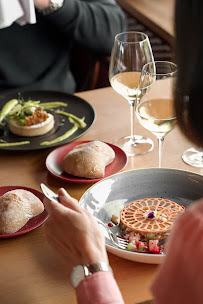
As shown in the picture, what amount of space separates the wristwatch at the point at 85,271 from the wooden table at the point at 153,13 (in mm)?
2048

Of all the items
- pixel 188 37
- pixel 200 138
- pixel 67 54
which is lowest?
pixel 67 54

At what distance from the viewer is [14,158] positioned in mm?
1465

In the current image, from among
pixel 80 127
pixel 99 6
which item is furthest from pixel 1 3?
pixel 99 6

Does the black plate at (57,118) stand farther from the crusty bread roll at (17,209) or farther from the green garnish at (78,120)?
the crusty bread roll at (17,209)

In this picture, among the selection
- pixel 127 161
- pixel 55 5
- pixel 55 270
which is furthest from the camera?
pixel 55 5

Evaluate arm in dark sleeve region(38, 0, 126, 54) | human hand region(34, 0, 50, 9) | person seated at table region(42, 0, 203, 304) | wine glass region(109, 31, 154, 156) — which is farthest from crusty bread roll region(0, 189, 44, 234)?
arm in dark sleeve region(38, 0, 126, 54)

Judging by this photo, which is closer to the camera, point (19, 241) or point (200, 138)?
point (200, 138)

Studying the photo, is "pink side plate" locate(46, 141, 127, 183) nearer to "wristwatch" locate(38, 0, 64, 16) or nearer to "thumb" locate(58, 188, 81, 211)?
"thumb" locate(58, 188, 81, 211)

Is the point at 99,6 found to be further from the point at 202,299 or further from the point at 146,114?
the point at 202,299

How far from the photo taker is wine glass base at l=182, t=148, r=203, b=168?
1.37 metres

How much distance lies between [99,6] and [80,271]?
1767 mm

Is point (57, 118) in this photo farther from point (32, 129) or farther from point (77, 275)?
point (77, 275)

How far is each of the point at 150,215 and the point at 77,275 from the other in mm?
281

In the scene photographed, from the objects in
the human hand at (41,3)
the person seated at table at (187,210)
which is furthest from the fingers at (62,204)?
the human hand at (41,3)
